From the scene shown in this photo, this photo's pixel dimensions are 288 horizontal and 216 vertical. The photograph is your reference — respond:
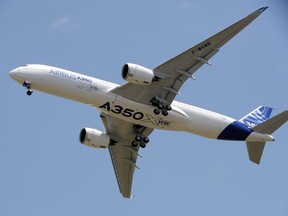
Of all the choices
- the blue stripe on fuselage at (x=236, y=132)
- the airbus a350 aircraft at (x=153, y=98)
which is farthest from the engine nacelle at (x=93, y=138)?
the blue stripe on fuselage at (x=236, y=132)

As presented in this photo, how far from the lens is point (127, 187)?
2859 inches

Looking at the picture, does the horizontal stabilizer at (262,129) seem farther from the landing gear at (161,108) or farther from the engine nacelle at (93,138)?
the engine nacelle at (93,138)

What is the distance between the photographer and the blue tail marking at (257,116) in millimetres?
68562

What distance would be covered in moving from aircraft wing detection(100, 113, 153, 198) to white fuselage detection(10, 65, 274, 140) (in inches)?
196

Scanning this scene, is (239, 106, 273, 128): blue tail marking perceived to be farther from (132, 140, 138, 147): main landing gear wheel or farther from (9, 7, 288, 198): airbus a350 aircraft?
(132, 140, 138, 147): main landing gear wheel

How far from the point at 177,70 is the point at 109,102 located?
6636mm

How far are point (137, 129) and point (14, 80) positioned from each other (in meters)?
13.7

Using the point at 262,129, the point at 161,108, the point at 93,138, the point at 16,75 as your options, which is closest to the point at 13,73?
the point at 16,75

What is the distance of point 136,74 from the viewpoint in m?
59.8

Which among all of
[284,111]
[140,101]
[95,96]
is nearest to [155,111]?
[140,101]

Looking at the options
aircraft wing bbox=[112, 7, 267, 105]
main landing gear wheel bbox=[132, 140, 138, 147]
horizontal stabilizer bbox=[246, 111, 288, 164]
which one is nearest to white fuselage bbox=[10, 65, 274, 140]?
aircraft wing bbox=[112, 7, 267, 105]

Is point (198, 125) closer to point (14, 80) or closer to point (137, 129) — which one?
point (137, 129)

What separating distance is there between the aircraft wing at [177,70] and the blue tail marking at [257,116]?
938 cm

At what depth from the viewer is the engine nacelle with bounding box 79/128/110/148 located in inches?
2640
